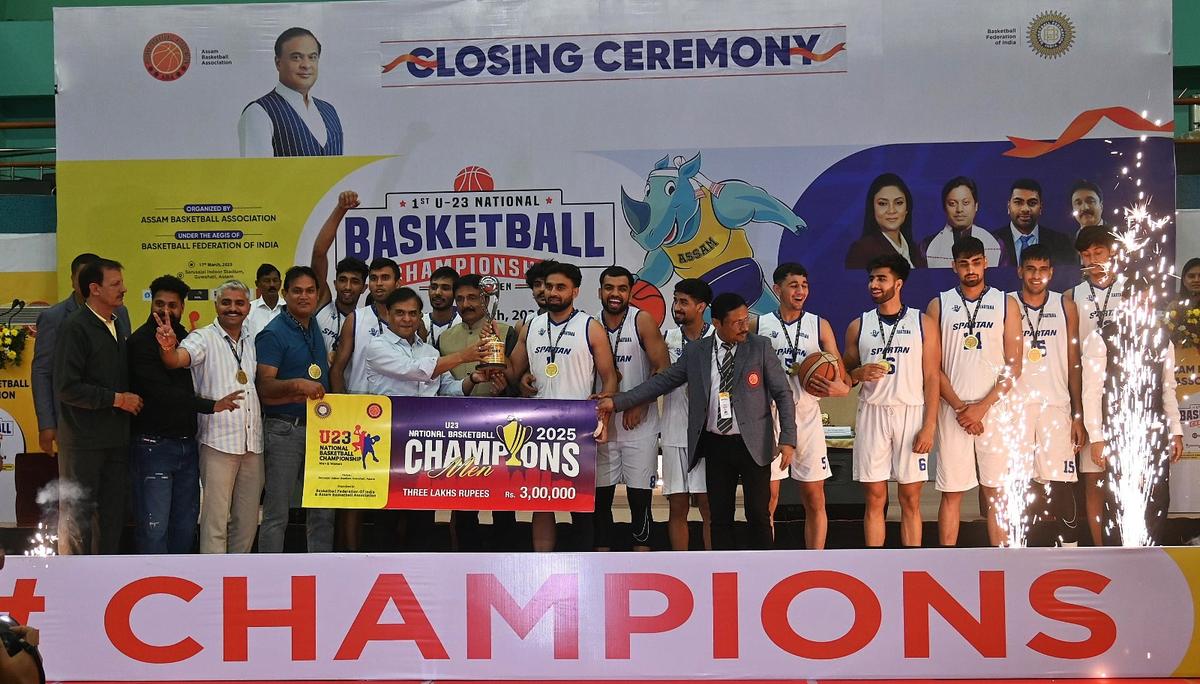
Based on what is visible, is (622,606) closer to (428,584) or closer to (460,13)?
(428,584)

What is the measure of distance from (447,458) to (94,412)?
1.95 metres

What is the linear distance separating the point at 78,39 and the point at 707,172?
4.71 metres

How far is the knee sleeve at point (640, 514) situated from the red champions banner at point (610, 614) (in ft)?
4.27

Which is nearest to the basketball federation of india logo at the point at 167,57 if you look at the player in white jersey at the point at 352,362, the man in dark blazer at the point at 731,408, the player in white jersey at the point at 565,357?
the player in white jersey at the point at 352,362

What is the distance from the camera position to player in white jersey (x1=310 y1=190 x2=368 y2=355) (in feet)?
24.6

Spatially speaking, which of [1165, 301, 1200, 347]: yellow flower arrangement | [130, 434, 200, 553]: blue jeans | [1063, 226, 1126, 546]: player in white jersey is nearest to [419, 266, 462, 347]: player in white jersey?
[130, 434, 200, 553]: blue jeans

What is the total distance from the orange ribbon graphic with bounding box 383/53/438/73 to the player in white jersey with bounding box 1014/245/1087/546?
14.2 feet

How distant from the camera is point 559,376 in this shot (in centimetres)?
657

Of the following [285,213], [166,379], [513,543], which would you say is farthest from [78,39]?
[513,543]

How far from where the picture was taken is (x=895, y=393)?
21.9ft

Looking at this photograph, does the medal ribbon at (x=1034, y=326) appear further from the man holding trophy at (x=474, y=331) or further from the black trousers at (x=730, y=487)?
the man holding trophy at (x=474, y=331)

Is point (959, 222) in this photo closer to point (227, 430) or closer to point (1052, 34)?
point (1052, 34)

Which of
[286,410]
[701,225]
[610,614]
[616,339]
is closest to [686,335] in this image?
[616,339]

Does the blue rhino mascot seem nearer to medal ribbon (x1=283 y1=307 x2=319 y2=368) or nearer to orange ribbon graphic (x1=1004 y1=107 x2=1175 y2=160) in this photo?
orange ribbon graphic (x1=1004 y1=107 x2=1175 y2=160)
